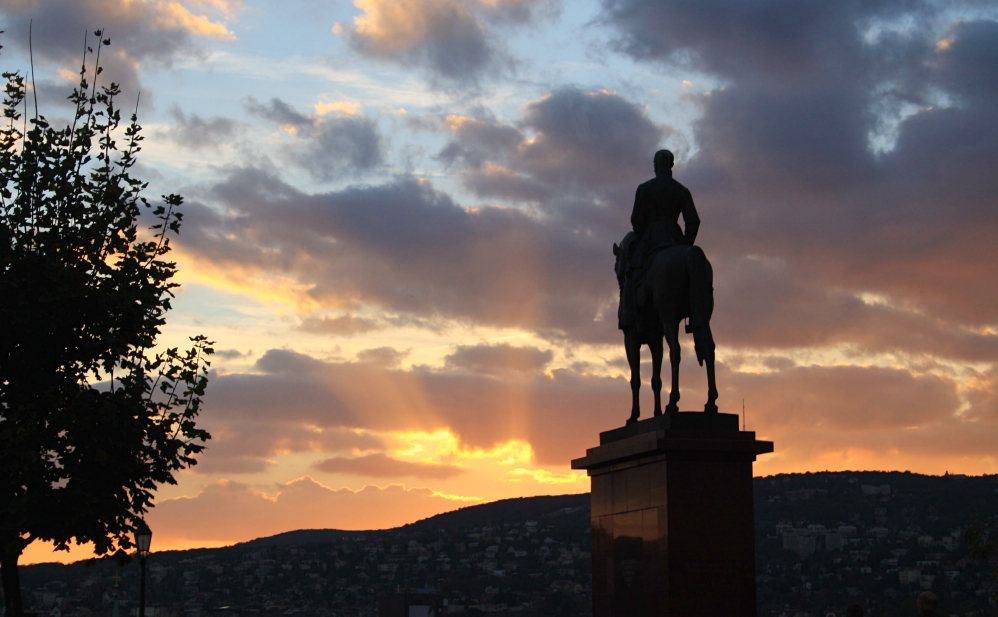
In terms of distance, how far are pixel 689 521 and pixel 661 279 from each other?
11.2 feet

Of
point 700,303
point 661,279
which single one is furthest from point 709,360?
point 661,279

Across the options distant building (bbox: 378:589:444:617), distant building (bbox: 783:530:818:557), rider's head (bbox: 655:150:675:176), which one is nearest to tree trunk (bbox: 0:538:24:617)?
rider's head (bbox: 655:150:675:176)

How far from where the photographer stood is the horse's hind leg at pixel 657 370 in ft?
54.0

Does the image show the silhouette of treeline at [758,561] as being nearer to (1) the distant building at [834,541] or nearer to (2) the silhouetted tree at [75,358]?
(1) the distant building at [834,541]

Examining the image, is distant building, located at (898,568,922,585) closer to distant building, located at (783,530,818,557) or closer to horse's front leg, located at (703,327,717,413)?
distant building, located at (783,530,818,557)

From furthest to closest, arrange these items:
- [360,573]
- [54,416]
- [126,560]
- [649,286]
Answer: [360,573] → [126,560] → [54,416] → [649,286]

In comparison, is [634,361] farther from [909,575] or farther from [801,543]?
[801,543]

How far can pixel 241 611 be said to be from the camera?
111 metres

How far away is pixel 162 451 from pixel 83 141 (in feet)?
18.3

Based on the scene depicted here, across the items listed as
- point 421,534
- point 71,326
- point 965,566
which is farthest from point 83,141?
point 421,534

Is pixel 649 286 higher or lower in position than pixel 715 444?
higher

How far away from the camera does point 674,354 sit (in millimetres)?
15711

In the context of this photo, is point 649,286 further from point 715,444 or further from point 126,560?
point 126,560

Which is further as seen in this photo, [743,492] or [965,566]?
[965,566]
